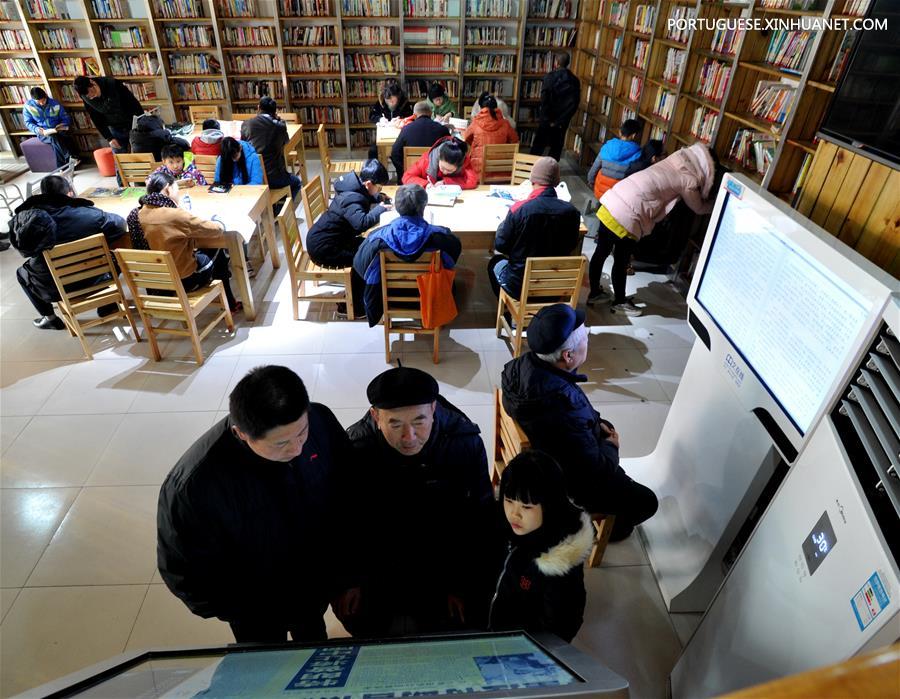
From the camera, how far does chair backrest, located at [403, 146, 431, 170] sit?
540 centimetres

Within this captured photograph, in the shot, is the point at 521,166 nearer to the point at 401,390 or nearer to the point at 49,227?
the point at 49,227

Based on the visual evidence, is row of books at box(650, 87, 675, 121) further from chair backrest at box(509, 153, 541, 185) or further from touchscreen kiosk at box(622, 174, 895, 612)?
touchscreen kiosk at box(622, 174, 895, 612)

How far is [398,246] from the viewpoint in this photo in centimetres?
359

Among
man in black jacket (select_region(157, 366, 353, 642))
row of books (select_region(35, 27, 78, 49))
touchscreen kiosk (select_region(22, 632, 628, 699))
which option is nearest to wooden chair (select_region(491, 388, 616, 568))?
man in black jacket (select_region(157, 366, 353, 642))

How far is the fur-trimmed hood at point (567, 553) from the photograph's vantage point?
150 centimetres

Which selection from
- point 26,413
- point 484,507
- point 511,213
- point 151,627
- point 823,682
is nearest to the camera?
point 823,682

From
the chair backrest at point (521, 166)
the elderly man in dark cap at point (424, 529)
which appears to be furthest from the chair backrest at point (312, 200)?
the elderly man in dark cap at point (424, 529)

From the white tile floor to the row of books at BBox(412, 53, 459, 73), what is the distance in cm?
416

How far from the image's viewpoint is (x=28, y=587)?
8.14 feet

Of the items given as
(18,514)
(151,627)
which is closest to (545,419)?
(151,627)

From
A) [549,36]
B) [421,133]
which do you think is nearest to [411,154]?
[421,133]

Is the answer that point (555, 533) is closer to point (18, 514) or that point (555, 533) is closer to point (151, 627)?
point (151, 627)

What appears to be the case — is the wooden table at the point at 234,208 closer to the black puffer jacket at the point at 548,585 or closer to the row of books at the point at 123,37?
the black puffer jacket at the point at 548,585

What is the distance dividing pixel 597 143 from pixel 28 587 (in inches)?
298
